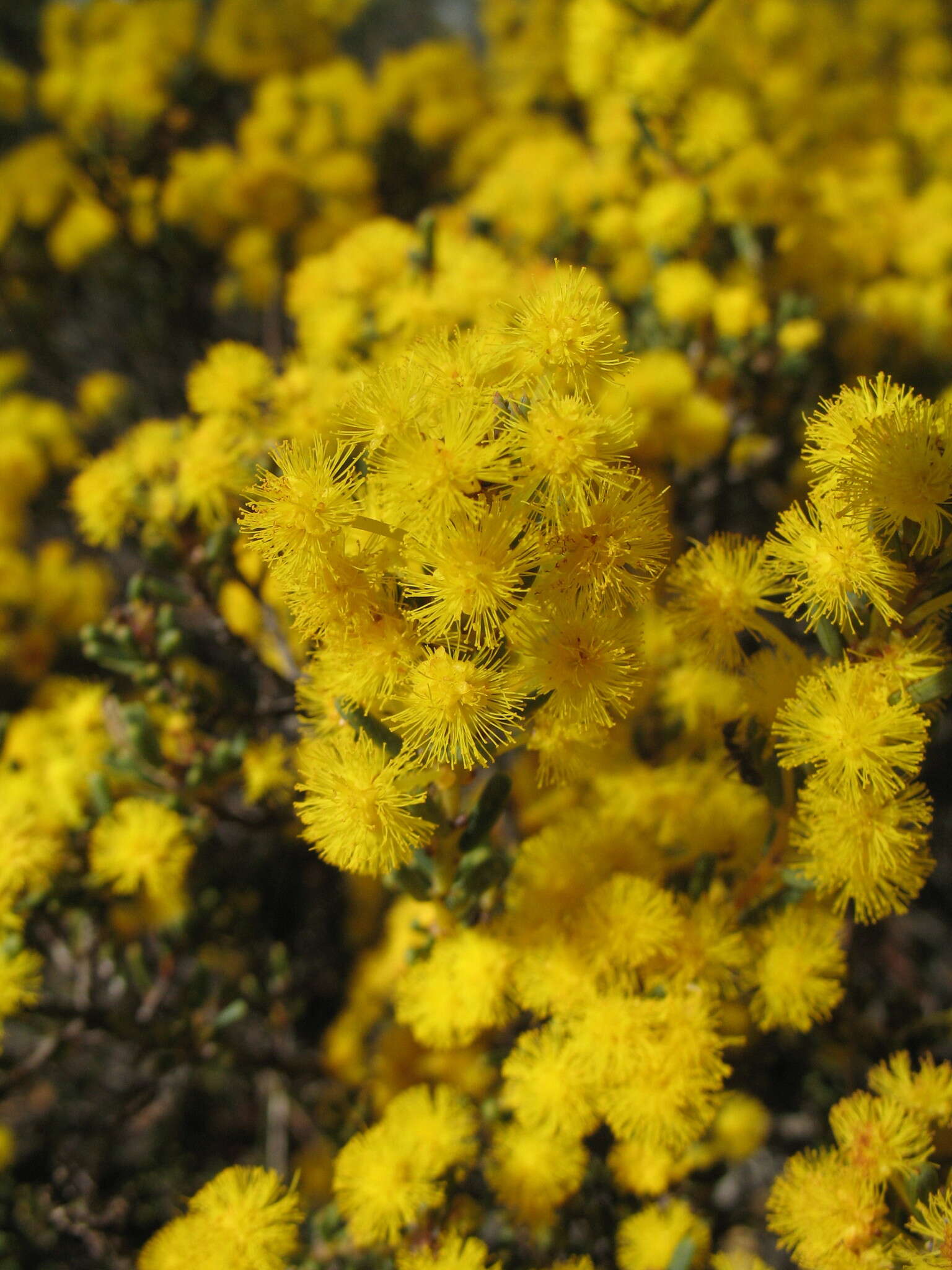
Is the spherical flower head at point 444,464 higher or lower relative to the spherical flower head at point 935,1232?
higher

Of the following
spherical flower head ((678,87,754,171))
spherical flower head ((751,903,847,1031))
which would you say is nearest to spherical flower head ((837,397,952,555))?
spherical flower head ((751,903,847,1031))

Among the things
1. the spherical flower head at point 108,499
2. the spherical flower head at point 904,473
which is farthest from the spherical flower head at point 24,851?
the spherical flower head at point 904,473

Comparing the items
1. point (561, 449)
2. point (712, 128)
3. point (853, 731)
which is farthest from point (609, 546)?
point (712, 128)

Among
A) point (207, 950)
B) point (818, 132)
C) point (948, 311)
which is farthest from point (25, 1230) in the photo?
point (818, 132)

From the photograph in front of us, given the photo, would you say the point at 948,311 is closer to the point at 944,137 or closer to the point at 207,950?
the point at 944,137

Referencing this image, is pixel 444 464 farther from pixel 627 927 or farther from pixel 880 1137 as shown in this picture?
pixel 880 1137

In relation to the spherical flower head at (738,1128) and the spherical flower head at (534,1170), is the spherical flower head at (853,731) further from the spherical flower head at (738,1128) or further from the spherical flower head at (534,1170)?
the spherical flower head at (738,1128)

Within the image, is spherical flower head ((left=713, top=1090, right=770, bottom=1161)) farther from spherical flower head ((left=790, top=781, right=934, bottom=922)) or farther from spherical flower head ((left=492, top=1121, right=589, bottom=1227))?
spherical flower head ((left=790, top=781, right=934, bottom=922))
